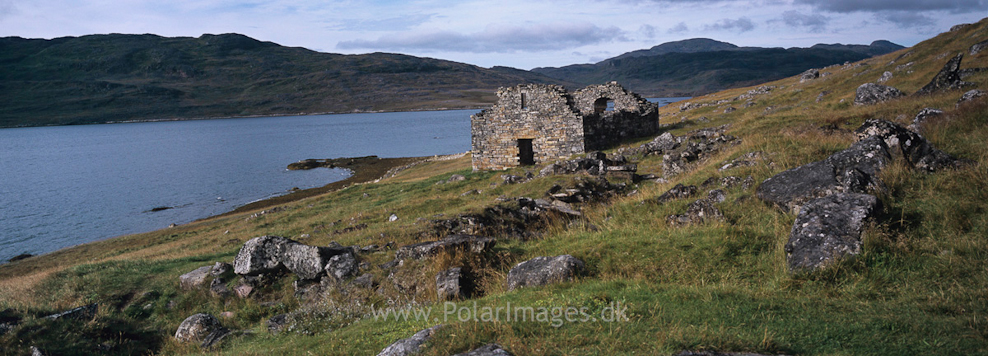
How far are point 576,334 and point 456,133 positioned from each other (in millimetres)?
103257

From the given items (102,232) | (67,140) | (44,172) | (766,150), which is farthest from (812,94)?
(67,140)

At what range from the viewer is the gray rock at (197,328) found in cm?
984

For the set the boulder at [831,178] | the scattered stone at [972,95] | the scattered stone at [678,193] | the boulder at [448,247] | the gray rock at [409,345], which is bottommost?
the boulder at [448,247]

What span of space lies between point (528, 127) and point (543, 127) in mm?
1059

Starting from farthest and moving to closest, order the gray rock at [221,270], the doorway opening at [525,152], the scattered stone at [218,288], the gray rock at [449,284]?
the doorway opening at [525,152]
the gray rock at [221,270]
the scattered stone at [218,288]
the gray rock at [449,284]

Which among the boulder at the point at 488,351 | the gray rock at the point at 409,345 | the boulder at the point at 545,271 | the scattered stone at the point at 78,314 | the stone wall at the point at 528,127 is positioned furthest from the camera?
the stone wall at the point at 528,127

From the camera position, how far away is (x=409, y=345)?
5934 millimetres

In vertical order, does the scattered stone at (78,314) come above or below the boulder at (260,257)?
below

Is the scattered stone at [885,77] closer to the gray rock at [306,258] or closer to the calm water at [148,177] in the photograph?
the gray rock at [306,258]

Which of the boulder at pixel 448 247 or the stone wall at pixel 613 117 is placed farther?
the stone wall at pixel 613 117

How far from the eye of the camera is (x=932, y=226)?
8008 mm

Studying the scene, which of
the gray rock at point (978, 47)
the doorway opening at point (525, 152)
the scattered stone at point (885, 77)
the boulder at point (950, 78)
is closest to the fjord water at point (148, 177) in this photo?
the doorway opening at point (525, 152)

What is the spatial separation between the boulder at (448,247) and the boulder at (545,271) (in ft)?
6.51

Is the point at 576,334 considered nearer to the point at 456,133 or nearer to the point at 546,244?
the point at 546,244
